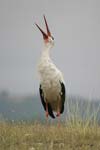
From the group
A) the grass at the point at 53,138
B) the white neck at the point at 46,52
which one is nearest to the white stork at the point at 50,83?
the white neck at the point at 46,52

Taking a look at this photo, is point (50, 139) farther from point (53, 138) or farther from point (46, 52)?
point (46, 52)

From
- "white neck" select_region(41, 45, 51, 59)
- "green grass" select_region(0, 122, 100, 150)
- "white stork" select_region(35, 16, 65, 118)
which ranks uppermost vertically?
"white neck" select_region(41, 45, 51, 59)

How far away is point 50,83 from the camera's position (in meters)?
12.7

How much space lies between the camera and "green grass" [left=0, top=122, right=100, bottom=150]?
7.42 metres

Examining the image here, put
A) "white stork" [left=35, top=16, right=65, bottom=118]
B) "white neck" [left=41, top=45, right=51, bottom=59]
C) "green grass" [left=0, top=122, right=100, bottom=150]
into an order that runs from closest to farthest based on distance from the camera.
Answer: "green grass" [left=0, top=122, right=100, bottom=150]
"white stork" [left=35, top=16, right=65, bottom=118]
"white neck" [left=41, top=45, right=51, bottom=59]

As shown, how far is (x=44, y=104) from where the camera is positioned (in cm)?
1360

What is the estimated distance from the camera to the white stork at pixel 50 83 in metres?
12.5

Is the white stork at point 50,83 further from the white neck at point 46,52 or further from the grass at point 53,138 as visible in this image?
the grass at point 53,138

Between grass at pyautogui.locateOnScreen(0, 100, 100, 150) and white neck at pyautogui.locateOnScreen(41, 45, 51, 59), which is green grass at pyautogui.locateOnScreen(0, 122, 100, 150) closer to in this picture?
grass at pyautogui.locateOnScreen(0, 100, 100, 150)

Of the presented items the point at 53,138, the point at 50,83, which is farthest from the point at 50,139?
the point at 50,83

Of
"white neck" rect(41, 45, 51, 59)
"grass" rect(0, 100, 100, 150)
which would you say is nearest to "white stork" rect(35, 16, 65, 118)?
"white neck" rect(41, 45, 51, 59)

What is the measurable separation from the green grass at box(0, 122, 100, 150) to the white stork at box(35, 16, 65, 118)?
3251 mm

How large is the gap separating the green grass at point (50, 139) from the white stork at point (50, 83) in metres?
3.25

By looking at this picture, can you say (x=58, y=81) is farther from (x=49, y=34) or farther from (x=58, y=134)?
(x=58, y=134)
